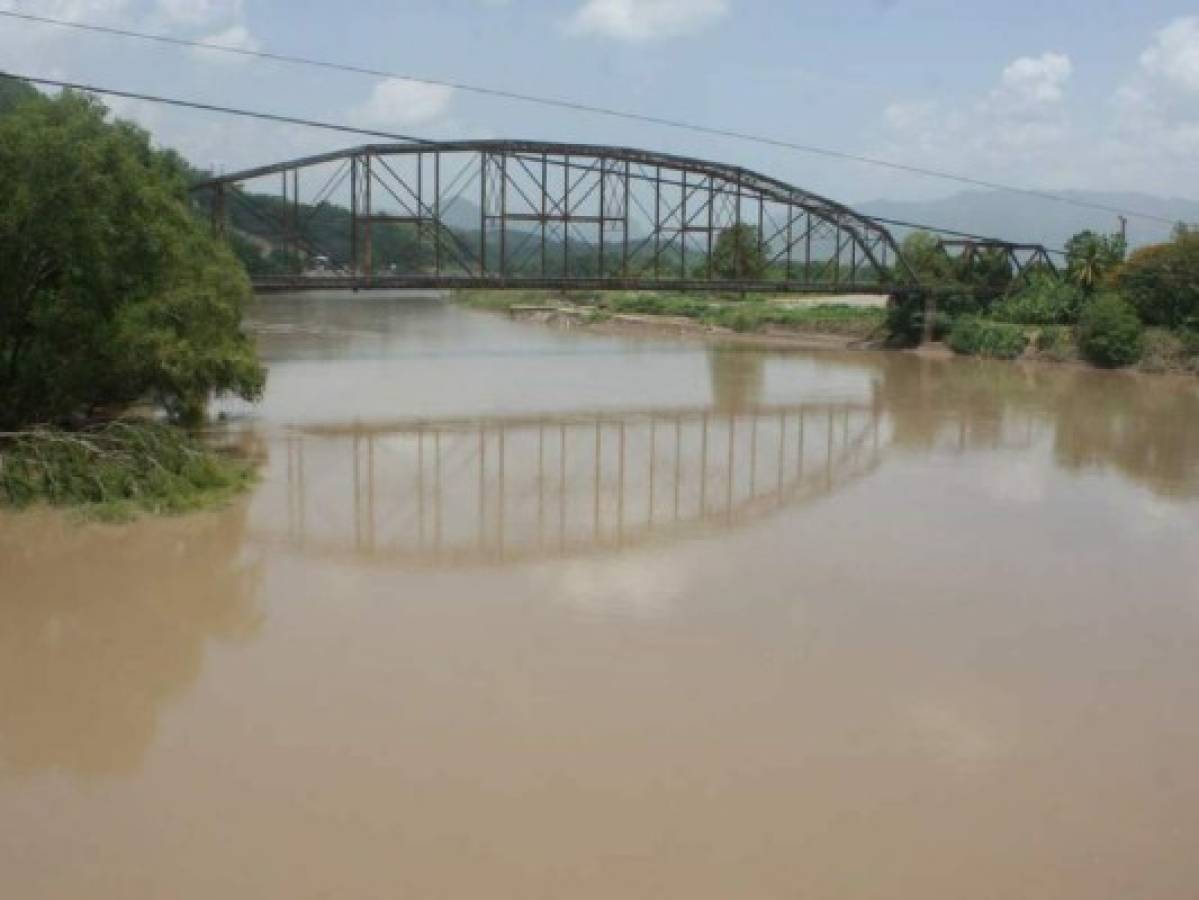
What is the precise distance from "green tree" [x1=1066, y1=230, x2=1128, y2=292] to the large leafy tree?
115 feet

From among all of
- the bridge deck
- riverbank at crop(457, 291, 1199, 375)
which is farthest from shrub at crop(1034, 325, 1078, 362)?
the bridge deck

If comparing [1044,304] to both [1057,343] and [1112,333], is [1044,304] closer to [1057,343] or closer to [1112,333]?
[1057,343]

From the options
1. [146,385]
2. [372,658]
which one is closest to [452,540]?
[372,658]

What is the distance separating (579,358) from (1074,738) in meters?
36.1

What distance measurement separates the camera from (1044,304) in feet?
153

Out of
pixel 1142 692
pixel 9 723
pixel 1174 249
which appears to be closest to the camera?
pixel 9 723

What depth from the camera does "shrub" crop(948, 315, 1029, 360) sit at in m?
45.2

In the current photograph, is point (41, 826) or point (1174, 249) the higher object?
point (1174, 249)

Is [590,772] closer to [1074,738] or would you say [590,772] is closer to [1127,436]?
[1074,738]

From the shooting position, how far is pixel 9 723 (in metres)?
9.94

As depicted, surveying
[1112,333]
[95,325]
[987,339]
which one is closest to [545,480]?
[95,325]

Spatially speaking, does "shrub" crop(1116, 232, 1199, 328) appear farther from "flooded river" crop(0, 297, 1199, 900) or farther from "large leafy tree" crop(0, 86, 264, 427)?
"large leafy tree" crop(0, 86, 264, 427)

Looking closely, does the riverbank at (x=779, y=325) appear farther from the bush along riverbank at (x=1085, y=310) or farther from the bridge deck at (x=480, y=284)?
the bridge deck at (x=480, y=284)

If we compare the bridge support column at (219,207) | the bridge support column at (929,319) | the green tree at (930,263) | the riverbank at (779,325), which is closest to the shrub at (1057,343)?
the riverbank at (779,325)
